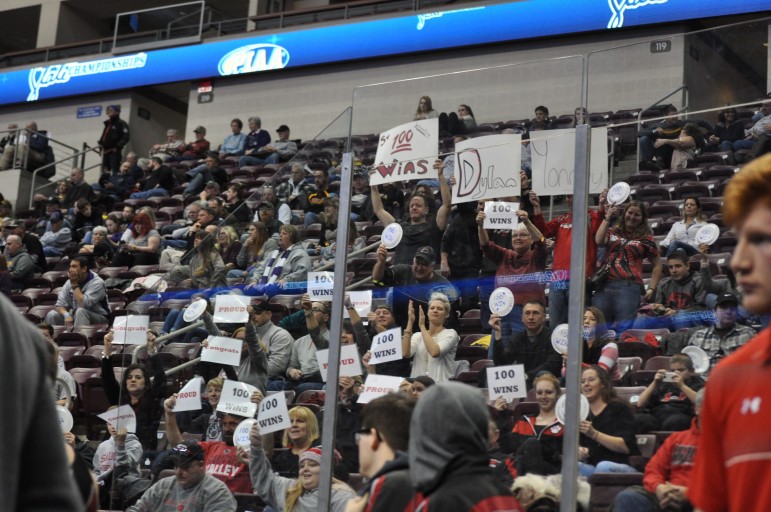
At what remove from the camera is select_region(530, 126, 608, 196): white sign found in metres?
4.39

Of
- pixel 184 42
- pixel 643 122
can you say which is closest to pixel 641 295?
pixel 643 122

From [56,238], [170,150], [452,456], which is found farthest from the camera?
[170,150]

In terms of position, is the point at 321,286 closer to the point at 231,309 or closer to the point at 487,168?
the point at 231,309

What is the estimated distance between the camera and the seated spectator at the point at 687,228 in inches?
172

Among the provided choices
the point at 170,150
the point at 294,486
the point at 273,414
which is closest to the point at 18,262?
the point at 170,150

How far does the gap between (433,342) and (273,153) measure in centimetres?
1178

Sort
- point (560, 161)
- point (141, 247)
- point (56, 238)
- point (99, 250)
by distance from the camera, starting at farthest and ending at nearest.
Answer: point (56, 238)
point (99, 250)
point (141, 247)
point (560, 161)

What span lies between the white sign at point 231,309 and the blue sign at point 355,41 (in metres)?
10.0

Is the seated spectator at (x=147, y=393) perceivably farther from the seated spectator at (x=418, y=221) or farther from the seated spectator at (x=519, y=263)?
the seated spectator at (x=519, y=263)

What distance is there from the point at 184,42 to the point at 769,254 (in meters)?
18.6

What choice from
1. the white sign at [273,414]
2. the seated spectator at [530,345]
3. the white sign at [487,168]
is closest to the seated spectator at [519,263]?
the seated spectator at [530,345]

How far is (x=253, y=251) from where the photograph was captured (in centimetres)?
600

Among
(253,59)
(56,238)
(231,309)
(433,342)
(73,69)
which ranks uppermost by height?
(73,69)

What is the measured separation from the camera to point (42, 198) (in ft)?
58.1
